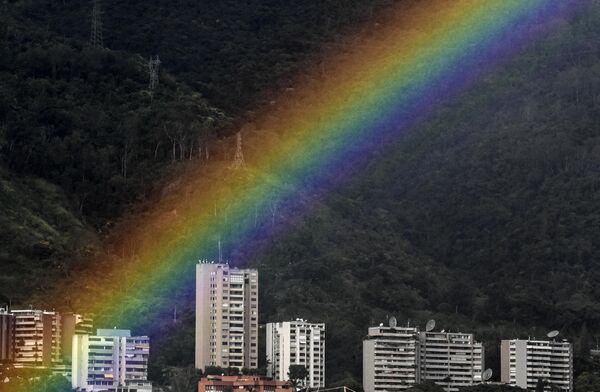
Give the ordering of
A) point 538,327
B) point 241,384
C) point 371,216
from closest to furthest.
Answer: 1. point 241,384
2. point 538,327
3. point 371,216

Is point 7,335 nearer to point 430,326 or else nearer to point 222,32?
point 430,326

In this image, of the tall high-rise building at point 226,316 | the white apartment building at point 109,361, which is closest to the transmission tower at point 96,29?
the tall high-rise building at point 226,316

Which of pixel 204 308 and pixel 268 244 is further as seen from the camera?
pixel 268 244

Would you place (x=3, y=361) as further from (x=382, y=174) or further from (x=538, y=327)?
(x=382, y=174)

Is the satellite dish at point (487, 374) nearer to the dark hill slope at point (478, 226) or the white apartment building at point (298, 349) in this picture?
the dark hill slope at point (478, 226)

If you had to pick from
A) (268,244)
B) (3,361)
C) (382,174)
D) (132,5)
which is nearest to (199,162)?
(268,244)

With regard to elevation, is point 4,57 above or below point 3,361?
above

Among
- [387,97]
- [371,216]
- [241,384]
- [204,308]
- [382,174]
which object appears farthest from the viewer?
[387,97]

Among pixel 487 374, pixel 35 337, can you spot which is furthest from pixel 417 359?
pixel 35 337
